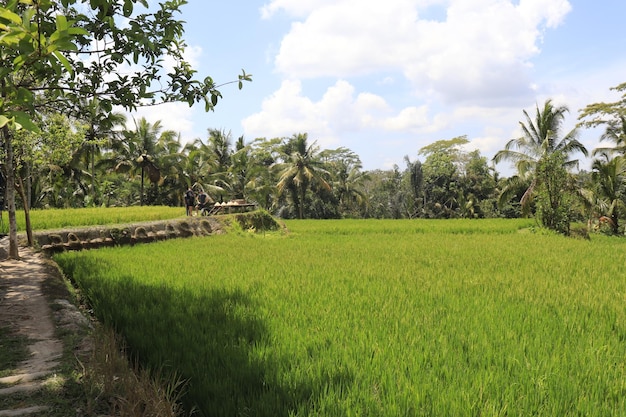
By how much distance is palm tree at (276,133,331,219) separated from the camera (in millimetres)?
26641

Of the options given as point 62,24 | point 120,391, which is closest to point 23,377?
point 120,391

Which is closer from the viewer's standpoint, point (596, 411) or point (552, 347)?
point (596, 411)

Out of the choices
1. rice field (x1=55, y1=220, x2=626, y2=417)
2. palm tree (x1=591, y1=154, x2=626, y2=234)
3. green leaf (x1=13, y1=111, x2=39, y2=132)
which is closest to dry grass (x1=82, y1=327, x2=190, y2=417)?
rice field (x1=55, y1=220, x2=626, y2=417)

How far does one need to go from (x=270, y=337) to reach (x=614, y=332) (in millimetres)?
2649

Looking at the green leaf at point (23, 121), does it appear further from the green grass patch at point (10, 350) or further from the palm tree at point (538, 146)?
the palm tree at point (538, 146)

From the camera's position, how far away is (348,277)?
5.28 meters

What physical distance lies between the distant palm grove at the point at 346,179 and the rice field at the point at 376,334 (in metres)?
11.6

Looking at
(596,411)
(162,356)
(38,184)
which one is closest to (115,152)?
(38,184)

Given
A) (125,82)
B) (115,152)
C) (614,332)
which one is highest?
(115,152)

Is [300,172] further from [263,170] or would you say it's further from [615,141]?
[615,141]

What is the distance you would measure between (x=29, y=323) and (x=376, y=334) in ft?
9.44

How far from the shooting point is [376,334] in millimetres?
3000

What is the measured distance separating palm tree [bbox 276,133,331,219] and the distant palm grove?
7cm

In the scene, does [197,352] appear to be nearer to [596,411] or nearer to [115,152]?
[596,411]
